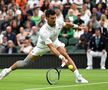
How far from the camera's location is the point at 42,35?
45.0 feet

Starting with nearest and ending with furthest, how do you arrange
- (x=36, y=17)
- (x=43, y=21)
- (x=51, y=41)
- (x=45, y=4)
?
(x=51, y=41)
(x=43, y=21)
(x=36, y=17)
(x=45, y=4)

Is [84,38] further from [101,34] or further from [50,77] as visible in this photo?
[50,77]

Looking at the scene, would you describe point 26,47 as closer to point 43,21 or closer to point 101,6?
point 43,21

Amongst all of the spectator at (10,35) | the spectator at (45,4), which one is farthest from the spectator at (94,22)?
the spectator at (10,35)

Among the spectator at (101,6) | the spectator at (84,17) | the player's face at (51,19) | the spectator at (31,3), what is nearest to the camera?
the player's face at (51,19)

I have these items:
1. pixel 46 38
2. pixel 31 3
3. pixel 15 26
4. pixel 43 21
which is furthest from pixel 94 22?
pixel 46 38

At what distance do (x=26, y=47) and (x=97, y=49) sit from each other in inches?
127

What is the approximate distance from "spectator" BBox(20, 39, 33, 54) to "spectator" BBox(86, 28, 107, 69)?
2.72 m

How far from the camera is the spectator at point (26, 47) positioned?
2381cm

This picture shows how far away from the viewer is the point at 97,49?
2330 cm

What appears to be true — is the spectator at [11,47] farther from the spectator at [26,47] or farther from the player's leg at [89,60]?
the player's leg at [89,60]

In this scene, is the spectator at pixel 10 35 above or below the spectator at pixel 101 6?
below

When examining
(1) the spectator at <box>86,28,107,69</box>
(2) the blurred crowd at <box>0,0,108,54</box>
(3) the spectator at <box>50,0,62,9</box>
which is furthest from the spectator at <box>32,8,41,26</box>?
(1) the spectator at <box>86,28,107,69</box>

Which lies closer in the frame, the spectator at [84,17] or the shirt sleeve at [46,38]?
the shirt sleeve at [46,38]
